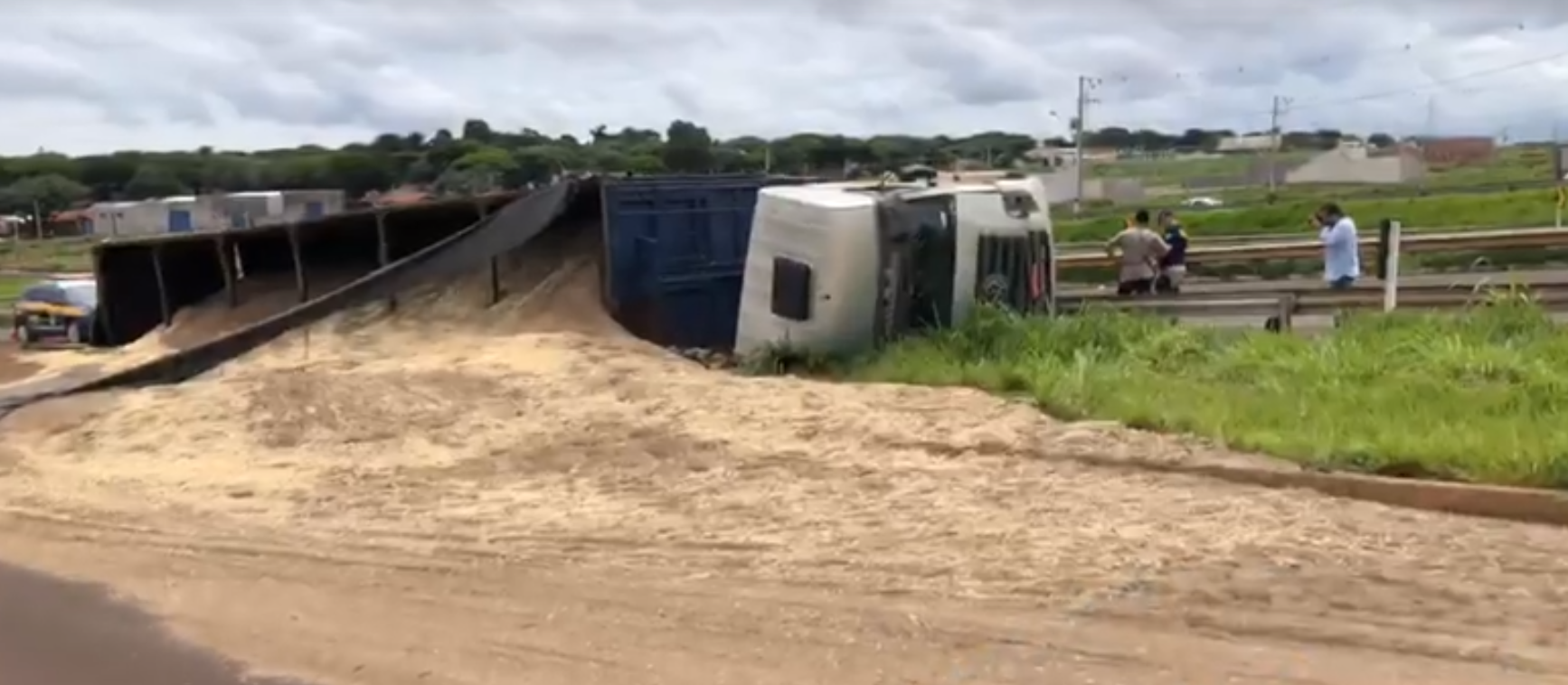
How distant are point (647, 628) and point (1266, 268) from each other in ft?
62.1

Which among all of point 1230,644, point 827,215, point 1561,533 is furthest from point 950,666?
point 827,215

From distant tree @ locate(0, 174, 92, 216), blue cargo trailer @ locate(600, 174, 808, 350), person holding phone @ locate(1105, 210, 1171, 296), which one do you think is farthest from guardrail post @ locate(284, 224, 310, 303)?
distant tree @ locate(0, 174, 92, 216)

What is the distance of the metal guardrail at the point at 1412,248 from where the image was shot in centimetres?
2192

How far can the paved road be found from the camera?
6688 mm

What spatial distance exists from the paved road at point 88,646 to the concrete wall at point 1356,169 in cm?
6645

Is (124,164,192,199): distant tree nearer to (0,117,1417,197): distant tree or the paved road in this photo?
(0,117,1417,197): distant tree

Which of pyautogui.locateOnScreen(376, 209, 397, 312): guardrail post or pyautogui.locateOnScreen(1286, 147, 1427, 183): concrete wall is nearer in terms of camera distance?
pyautogui.locateOnScreen(376, 209, 397, 312): guardrail post

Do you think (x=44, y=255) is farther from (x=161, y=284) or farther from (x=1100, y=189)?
(x=161, y=284)

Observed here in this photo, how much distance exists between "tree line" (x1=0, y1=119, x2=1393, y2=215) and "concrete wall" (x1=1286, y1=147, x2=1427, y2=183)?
16699 mm

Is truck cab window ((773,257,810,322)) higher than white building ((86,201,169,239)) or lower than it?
higher

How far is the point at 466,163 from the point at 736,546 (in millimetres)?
19186

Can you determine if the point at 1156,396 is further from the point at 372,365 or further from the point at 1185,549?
the point at 372,365

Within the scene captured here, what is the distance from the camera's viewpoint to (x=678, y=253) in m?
15.7

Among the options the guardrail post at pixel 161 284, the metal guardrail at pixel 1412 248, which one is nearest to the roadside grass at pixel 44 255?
the guardrail post at pixel 161 284
